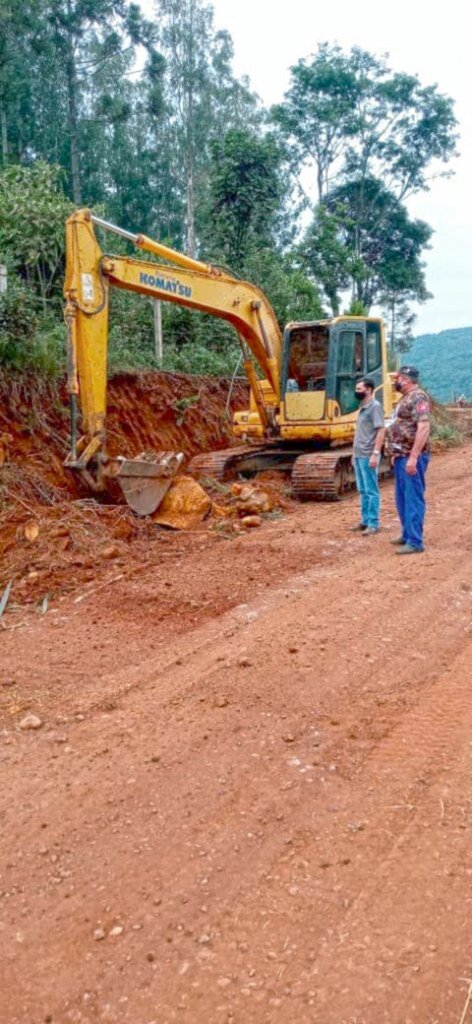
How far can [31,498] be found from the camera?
9102 mm

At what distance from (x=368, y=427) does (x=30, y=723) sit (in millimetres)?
5105

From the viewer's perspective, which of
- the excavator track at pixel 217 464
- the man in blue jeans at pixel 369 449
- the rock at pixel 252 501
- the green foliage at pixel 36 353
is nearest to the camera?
the man in blue jeans at pixel 369 449

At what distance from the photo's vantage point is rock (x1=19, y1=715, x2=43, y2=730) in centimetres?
401

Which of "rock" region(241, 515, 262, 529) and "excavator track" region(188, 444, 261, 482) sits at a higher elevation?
"excavator track" region(188, 444, 261, 482)

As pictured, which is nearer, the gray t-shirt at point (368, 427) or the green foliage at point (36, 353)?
the gray t-shirt at point (368, 427)

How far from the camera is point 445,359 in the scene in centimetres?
5359

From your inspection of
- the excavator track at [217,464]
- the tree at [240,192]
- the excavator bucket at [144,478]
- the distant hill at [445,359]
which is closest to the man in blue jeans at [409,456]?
the excavator bucket at [144,478]

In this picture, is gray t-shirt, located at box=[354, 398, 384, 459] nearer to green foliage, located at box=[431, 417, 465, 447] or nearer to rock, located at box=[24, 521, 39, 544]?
rock, located at box=[24, 521, 39, 544]

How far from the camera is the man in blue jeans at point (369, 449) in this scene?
809 cm

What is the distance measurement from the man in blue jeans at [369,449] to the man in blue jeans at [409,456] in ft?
2.76

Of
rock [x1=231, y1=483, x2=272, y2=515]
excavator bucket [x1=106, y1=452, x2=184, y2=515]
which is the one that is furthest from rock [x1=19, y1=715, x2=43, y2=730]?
rock [x1=231, y1=483, x2=272, y2=515]

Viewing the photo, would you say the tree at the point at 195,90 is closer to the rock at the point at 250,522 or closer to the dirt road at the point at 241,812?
the rock at the point at 250,522

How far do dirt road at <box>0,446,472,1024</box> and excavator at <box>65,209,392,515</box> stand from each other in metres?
2.97

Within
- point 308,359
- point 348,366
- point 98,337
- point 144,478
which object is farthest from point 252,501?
point 308,359
